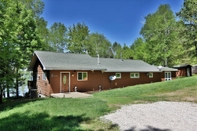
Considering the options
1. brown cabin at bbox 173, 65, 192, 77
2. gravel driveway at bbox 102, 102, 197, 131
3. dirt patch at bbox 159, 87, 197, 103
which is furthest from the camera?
brown cabin at bbox 173, 65, 192, 77

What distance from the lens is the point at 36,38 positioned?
20.2 m

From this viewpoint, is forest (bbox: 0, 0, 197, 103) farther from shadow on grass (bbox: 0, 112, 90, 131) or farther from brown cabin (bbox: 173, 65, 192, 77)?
shadow on grass (bbox: 0, 112, 90, 131)

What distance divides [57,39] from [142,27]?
63.5 feet

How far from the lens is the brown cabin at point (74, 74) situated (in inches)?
558

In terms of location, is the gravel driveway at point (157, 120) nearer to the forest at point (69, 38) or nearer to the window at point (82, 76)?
the forest at point (69, 38)

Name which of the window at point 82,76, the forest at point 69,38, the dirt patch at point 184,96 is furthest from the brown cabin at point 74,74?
the dirt patch at point 184,96

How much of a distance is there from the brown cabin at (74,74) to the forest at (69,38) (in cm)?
218

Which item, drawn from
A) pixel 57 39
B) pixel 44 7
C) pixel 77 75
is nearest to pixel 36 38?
pixel 44 7

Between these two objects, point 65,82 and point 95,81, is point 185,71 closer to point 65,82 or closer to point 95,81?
point 95,81

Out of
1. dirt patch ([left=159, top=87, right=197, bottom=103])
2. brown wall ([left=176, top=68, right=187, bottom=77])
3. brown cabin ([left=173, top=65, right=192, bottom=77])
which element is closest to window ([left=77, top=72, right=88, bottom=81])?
dirt patch ([left=159, top=87, right=197, bottom=103])

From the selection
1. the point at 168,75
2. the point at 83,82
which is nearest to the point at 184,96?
the point at 83,82

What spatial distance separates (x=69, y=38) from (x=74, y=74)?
18.0m

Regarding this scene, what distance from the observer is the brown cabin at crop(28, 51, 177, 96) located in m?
14.2

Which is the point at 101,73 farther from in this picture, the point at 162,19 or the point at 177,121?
the point at 162,19
